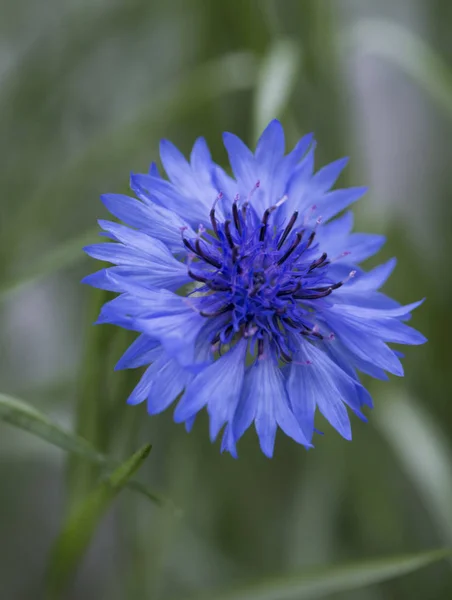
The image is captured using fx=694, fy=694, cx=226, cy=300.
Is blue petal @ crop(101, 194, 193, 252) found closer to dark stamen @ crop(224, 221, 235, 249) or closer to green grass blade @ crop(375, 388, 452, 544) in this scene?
dark stamen @ crop(224, 221, 235, 249)

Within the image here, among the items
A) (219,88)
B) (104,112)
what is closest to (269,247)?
(219,88)

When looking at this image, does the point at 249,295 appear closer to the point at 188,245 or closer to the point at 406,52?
the point at 188,245

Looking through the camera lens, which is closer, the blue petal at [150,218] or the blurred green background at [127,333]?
the blue petal at [150,218]

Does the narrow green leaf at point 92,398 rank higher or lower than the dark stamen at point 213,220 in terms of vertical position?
lower

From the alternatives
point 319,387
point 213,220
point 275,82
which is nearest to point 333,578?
point 319,387

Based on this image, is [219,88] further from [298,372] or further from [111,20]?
[298,372]

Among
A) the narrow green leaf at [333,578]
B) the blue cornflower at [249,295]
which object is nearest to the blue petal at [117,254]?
the blue cornflower at [249,295]

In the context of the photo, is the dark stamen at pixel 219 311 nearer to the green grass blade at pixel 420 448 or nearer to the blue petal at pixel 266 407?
the blue petal at pixel 266 407

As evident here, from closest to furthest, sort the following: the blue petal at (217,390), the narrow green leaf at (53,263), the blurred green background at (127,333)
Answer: the blue petal at (217,390) < the narrow green leaf at (53,263) < the blurred green background at (127,333)
